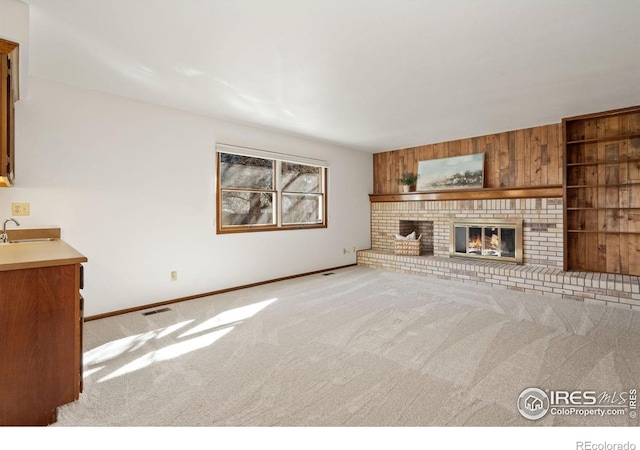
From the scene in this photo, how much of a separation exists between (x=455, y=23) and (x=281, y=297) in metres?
3.33

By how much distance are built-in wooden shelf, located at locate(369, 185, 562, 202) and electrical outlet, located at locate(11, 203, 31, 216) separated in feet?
17.5

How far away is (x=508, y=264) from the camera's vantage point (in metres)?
4.93

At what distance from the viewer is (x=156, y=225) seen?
3.78 meters

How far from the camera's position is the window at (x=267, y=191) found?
455 centimetres

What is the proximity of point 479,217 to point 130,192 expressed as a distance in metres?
5.04

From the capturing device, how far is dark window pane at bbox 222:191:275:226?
459cm

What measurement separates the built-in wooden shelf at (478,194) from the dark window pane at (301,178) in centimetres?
148

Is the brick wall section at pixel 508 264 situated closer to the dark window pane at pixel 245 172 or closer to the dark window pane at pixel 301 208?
the dark window pane at pixel 301 208

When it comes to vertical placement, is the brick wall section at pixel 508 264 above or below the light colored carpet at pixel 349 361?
above

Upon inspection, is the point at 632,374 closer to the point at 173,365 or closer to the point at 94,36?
the point at 173,365

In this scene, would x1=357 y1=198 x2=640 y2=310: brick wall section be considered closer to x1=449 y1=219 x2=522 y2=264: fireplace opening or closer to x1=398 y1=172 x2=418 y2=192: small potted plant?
x1=449 y1=219 x2=522 y2=264: fireplace opening

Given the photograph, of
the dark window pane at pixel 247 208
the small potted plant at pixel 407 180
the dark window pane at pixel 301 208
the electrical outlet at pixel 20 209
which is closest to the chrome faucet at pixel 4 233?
the electrical outlet at pixel 20 209

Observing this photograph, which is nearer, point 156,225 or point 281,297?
point 156,225

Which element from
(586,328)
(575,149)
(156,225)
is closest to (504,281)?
(586,328)
